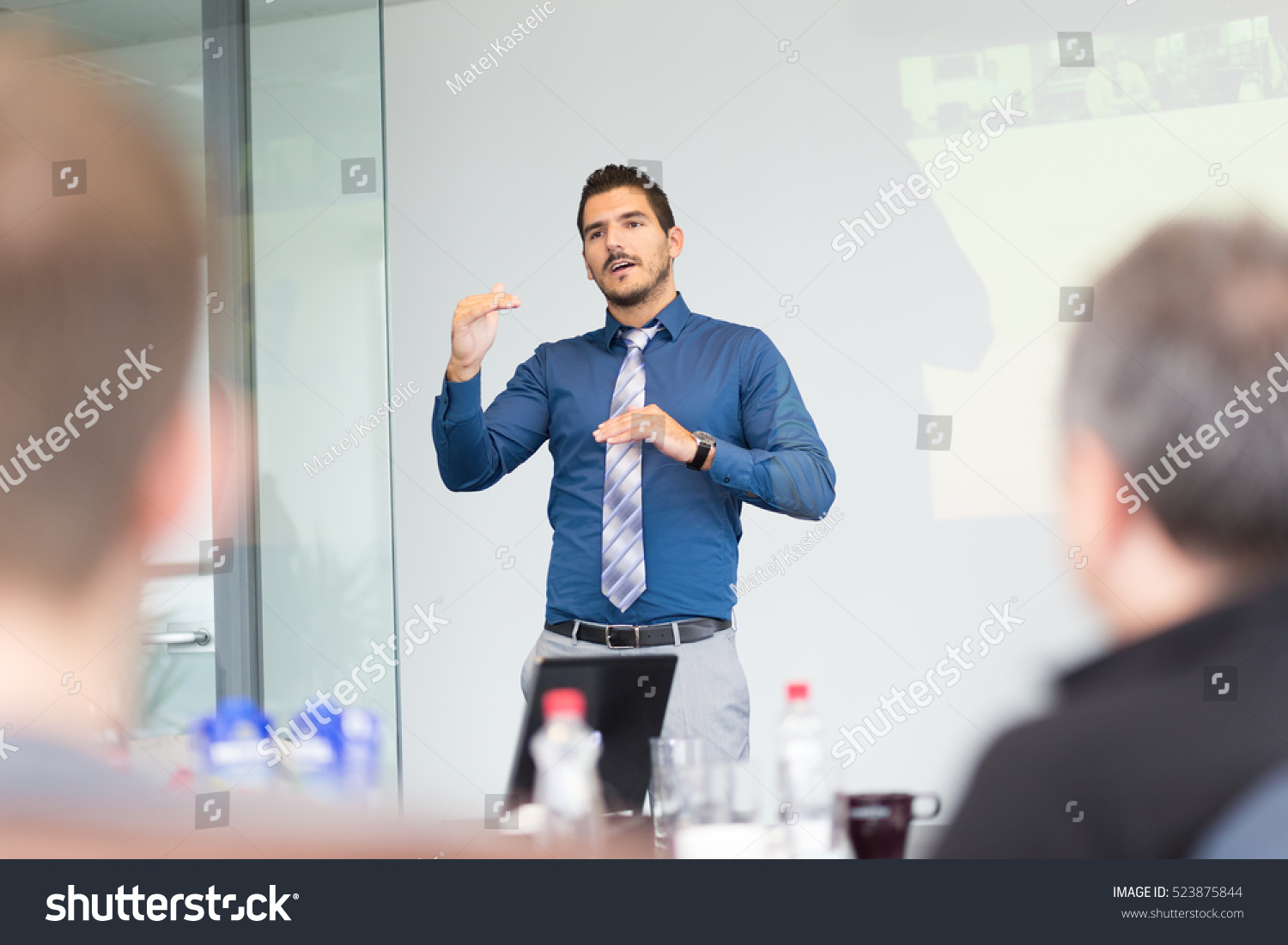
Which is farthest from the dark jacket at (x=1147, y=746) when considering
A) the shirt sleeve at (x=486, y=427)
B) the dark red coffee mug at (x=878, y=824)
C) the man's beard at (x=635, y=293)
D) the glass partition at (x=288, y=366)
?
the glass partition at (x=288, y=366)

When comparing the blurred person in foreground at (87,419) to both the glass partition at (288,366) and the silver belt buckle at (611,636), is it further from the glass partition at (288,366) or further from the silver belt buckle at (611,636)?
the silver belt buckle at (611,636)

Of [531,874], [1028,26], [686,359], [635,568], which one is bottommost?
[531,874]

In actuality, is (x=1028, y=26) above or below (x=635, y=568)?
above

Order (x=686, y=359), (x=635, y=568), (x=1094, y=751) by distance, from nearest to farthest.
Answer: (x=1094, y=751) < (x=635, y=568) < (x=686, y=359)

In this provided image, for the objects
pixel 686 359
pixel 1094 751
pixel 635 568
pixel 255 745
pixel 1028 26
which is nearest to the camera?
pixel 1094 751

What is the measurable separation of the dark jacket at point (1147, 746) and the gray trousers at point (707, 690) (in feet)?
4.78

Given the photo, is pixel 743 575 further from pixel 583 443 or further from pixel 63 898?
pixel 63 898

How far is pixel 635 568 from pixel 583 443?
0.95 ft

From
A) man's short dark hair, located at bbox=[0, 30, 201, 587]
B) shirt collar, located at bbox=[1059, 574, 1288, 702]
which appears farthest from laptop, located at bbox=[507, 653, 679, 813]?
Answer: man's short dark hair, located at bbox=[0, 30, 201, 587]

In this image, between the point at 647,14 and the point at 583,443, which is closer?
the point at 583,443

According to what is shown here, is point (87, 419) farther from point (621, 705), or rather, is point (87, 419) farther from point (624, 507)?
point (621, 705)

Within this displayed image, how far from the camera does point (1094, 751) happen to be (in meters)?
0.61

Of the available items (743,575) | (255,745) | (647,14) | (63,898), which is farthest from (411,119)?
(63,898)

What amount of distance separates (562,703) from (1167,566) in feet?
2.10
